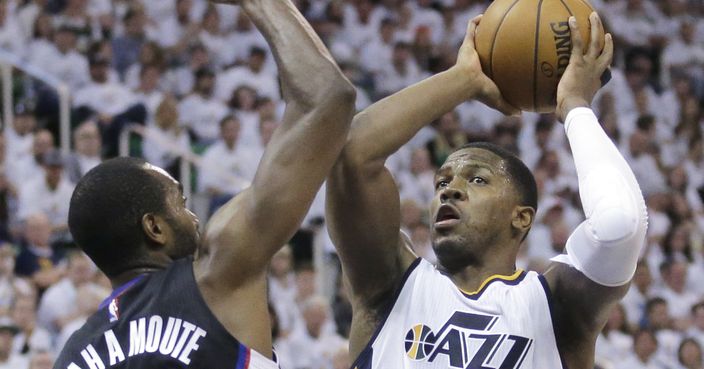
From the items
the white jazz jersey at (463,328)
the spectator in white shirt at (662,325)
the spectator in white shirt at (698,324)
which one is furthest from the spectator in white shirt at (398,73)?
the white jazz jersey at (463,328)

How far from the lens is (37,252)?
335 inches

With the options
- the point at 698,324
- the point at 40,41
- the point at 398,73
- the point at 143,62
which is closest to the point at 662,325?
the point at 698,324

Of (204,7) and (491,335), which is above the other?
(491,335)

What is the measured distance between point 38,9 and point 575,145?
8.59m

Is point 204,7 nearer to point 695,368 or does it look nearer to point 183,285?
point 695,368

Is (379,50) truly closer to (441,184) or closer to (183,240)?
(441,184)

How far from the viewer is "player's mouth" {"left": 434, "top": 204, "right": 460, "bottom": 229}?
3748mm

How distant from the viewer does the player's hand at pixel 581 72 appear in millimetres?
3604

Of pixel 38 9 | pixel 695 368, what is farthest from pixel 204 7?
pixel 695 368

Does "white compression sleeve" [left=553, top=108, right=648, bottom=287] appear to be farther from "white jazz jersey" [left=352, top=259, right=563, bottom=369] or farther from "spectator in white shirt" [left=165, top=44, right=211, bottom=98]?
"spectator in white shirt" [left=165, top=44, right=211, bottom=98]

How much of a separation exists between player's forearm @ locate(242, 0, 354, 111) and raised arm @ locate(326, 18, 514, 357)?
19.8 inches

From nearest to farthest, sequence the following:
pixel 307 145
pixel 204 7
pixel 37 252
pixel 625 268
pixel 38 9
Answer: pixel 307 145 → pixel 625 268 → pixel 37 252 → pixel 38 9 → pixel 204 7

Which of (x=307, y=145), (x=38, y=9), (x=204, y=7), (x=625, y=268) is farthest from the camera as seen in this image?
(x=204, y=7)

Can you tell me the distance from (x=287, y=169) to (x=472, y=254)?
3.27ft
